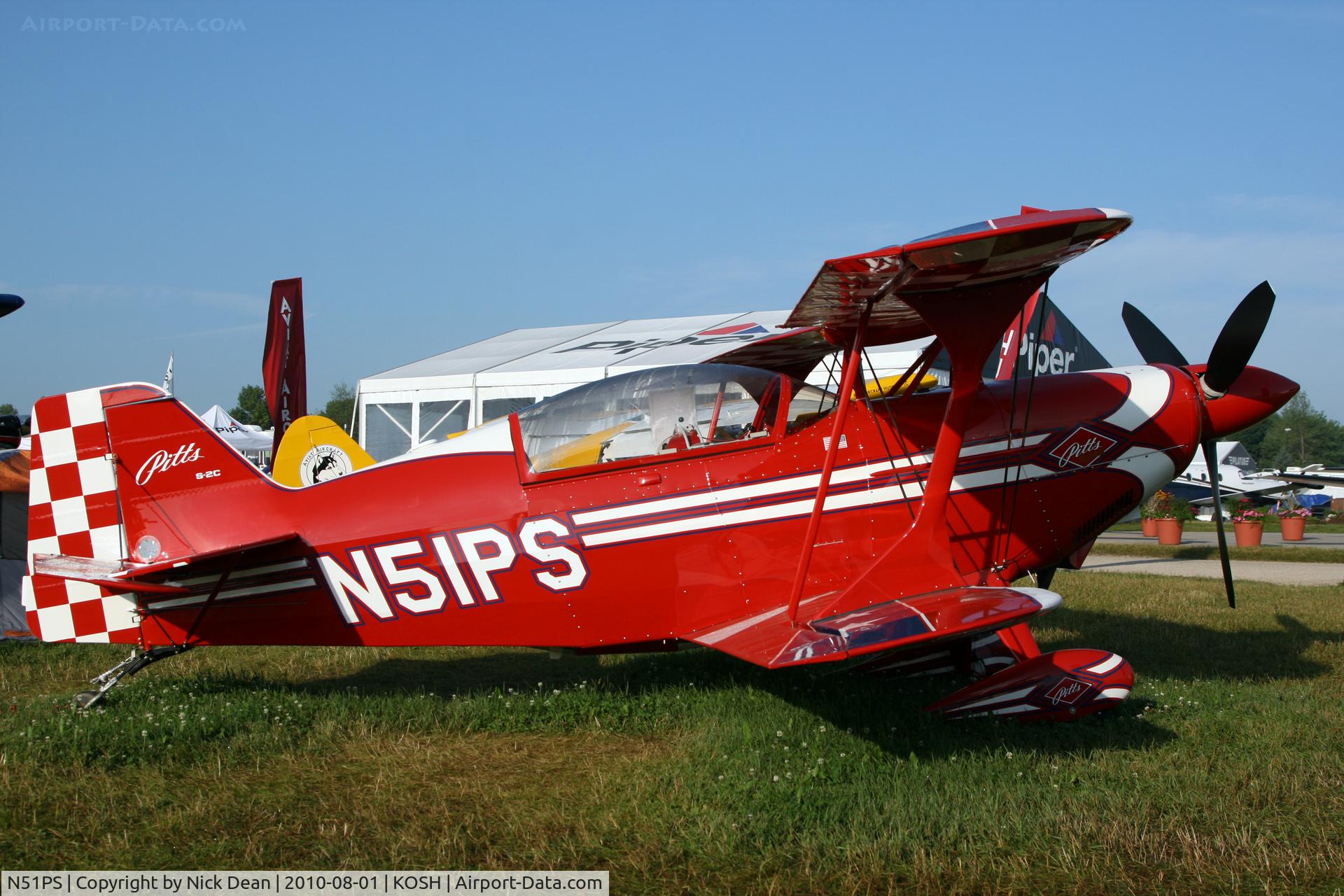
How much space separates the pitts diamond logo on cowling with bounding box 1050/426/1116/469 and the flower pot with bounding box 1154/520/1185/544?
1580 centimetres

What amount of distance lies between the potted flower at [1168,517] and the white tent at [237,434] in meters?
23.3

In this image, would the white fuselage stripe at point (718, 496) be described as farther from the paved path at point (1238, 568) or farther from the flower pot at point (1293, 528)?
the flower pot at point (1293, 528)

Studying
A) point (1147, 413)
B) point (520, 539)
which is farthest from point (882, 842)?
point (1147, 413)

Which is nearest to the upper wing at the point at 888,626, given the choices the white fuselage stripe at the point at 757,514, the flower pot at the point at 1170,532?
the white fuselage stripe at the point at 757,514

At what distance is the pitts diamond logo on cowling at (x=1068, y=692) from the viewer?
16.8 ft

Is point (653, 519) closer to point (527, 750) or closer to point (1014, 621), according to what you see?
point (527, 750)

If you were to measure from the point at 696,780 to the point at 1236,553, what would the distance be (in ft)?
56.1

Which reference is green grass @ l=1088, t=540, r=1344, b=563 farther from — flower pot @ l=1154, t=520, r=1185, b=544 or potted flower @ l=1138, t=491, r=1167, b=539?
potted flower @ l=1138, t=491, r=1167, b=539

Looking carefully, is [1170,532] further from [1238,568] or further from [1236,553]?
[1238,568]

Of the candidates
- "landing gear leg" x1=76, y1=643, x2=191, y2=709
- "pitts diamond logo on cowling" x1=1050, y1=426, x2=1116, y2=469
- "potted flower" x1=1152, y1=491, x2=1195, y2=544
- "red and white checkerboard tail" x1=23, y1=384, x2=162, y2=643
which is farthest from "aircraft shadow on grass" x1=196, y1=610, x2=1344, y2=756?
"potted flower" x1=1152, y1=491, x2=1195, y2=544

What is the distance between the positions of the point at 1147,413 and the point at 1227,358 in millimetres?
551

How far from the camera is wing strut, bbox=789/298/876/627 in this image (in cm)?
489

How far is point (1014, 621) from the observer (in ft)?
13.5

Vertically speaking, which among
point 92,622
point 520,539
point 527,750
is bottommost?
→ point 527,750
